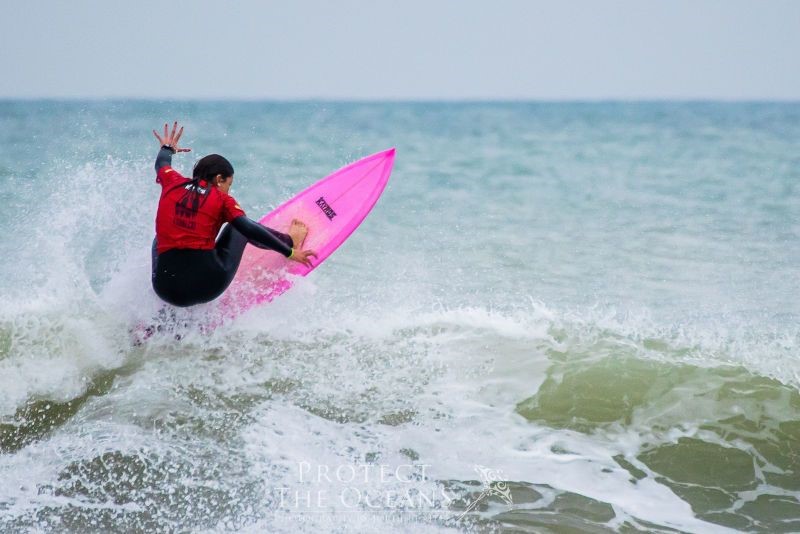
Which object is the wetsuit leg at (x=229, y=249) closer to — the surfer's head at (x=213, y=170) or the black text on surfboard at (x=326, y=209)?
the surfer's head at (x=213, y=170)

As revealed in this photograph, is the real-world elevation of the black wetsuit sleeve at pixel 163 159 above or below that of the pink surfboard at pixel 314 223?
above

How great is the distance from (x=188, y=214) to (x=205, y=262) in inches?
12.7

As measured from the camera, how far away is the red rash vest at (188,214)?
473cm

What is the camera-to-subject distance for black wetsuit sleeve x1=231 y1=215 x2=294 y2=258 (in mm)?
4805

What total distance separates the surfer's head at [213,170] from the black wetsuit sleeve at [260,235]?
0.24m

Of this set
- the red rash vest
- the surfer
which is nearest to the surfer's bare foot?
the surfer

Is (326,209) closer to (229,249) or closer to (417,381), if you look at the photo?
(229,249)

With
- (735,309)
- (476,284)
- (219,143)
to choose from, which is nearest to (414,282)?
→ (476,284)

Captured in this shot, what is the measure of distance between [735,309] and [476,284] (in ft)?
6.68

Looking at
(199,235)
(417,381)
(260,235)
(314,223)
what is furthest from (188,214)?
(417,381)

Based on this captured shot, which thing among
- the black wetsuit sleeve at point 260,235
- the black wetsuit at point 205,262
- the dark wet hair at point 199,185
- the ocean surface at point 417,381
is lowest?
the ocean surface at point 417,381

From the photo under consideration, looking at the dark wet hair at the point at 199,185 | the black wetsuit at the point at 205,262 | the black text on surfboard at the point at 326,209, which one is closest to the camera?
the dark wet hair at the point at 199,185

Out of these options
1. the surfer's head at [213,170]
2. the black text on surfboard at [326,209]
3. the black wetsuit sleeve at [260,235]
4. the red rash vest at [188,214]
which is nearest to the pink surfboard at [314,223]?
the black text on surfboard at [326,209]

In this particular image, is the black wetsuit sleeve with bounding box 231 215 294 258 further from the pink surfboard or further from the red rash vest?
the pink surfboard
